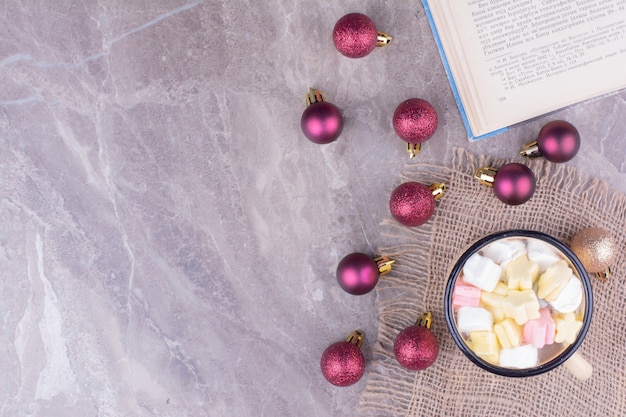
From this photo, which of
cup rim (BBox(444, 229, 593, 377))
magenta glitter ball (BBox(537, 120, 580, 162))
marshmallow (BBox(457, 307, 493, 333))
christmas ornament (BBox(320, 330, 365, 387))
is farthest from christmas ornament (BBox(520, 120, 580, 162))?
christmas ornament (BBox(320, 330, 365, 387))

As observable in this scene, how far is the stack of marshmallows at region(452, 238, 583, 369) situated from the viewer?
72cm

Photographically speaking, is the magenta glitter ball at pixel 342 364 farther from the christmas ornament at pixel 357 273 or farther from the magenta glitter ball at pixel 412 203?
the magenta glitter ball at pixel 412 203

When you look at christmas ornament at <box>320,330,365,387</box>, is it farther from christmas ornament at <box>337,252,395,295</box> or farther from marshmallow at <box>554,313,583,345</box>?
marshmallow at <box>554,313,583,345</box>

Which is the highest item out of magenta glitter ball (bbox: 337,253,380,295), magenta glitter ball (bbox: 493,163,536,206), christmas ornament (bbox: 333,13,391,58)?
christmas ornament (bbox: 333,13,391,58)

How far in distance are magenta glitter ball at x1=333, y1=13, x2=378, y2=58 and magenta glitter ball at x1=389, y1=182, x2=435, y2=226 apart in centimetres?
18

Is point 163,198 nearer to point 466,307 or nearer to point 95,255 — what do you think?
point 95,255

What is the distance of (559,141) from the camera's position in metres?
0.74

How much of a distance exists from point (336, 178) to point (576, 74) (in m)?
0.34

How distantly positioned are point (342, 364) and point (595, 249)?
0.34 metres

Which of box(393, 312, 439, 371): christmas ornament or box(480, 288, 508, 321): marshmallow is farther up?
box(480, 288, 508, 321): marshmallow

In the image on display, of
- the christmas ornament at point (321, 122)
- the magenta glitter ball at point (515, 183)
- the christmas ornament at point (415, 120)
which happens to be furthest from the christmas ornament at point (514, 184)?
the christmas ornament at point (321, 122)

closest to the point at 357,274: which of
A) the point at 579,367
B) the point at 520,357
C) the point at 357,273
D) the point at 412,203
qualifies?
the point at 357,273

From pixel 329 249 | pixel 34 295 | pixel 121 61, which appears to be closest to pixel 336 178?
pixel 329 249

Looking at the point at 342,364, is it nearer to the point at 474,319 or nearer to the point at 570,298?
the point at 474,319
